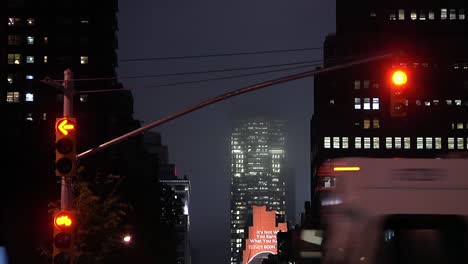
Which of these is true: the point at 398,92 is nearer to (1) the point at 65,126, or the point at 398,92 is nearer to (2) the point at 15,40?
(1) the point at 65,126

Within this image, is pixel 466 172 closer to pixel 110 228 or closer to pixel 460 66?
pixel 110 228

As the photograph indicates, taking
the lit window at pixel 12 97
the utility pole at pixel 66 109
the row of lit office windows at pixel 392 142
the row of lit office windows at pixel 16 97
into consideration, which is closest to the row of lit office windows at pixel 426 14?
the row of lit office windows at pixel 392 142

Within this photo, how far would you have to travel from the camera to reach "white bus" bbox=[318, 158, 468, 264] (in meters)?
11.6

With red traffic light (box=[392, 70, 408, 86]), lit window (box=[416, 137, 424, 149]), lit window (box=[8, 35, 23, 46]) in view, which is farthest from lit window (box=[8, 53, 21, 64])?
red traffic light (box=[392, 70, 408, 86])

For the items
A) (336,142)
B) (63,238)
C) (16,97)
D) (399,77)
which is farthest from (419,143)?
(63,238)

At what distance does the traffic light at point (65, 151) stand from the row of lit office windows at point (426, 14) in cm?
14127

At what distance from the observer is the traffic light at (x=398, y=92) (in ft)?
64.6

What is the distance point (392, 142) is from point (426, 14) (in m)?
22.7

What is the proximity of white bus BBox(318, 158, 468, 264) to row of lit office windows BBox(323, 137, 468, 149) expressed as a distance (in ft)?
470

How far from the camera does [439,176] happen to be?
12.0 m

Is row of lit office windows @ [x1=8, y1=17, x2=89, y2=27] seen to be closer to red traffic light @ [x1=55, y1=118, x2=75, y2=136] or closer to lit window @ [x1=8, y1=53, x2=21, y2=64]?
lit window @ [x1=8, y1=53, x2=21, y2=64]

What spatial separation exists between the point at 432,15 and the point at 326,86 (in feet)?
71.7

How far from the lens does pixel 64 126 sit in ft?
62.4

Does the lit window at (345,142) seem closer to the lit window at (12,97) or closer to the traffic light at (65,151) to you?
the lit window at (12,97)
